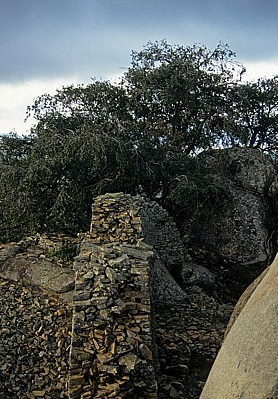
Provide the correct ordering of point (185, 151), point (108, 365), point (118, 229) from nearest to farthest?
point (108, 365)
point (118, 229)
point (185, 151)

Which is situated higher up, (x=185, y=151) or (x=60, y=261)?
(x=185, y=151)

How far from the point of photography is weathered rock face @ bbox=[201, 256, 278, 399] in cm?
283

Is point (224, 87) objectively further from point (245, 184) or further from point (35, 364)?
point (35, 364)

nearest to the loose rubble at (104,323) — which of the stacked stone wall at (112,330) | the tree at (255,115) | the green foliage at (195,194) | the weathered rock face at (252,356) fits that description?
the stacked stone wall at (112,330)

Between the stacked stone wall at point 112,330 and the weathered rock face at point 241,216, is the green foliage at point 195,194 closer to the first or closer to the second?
the weathered rock face at point 241,216

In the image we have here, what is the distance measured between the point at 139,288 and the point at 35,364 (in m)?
1.97

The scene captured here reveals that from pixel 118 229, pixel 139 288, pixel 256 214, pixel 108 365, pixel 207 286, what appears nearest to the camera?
pixel 108 365

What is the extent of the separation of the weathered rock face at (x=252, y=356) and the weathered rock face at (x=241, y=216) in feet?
43.6

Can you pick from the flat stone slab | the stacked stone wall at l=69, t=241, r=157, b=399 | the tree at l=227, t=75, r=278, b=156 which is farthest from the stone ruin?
the tree at l=227, t=75, r=278, b=156

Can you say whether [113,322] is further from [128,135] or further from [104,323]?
[128,135]

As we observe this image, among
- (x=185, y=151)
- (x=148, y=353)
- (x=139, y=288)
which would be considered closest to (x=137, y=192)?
(x=185, y=151)

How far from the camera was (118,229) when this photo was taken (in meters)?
9.30

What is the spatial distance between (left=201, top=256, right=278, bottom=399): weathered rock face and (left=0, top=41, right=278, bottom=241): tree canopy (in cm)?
1100

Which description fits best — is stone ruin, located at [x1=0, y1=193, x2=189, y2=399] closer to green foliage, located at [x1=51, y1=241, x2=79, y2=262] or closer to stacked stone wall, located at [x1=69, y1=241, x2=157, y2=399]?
stacked stone wall, located at [x1=69, y1=241, x2=157, y2=399]
